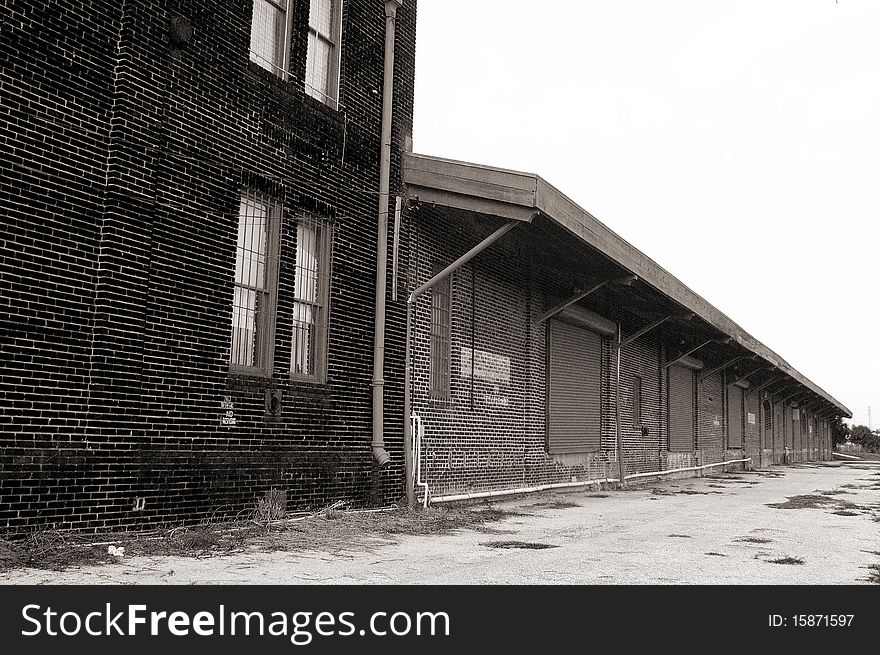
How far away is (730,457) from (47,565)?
30587 mm

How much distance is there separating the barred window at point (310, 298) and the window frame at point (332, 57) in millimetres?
1709

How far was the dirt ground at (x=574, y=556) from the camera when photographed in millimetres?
6781

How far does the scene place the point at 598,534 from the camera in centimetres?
1052

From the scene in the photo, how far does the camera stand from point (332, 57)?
12023 mm

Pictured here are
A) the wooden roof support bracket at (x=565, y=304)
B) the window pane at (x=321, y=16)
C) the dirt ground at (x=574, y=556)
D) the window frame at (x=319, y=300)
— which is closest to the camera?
the dirt ground at (x=574, y=556)

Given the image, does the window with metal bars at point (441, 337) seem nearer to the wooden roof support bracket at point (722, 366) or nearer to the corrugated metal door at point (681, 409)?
the corrugated metal door at point (681, 409)

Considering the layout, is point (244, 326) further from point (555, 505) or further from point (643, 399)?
point (643, 399)

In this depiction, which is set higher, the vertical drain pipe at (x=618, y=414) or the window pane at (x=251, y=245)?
the window pane at (x=251, y=245)

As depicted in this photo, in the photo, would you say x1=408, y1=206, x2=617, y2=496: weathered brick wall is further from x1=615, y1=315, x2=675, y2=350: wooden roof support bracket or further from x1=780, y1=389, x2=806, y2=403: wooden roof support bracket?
x1=780, y1=389, x2=806, y2=403: wooden roof support bracket

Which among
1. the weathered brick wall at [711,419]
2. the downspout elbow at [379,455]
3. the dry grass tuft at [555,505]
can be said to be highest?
the weathered brick wall at [711,419]

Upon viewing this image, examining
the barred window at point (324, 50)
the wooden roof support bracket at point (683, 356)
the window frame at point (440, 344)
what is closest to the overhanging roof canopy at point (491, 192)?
the window frame at point (440, 344)

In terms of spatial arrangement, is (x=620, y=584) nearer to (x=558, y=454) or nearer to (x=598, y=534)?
(x=598, y=534)

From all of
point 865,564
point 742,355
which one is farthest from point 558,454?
point 742,355

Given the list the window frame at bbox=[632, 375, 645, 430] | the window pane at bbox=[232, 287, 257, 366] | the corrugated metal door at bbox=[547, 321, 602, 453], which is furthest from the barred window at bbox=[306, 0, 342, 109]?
the window frame at bbox=[632, 375, 645, 430]
